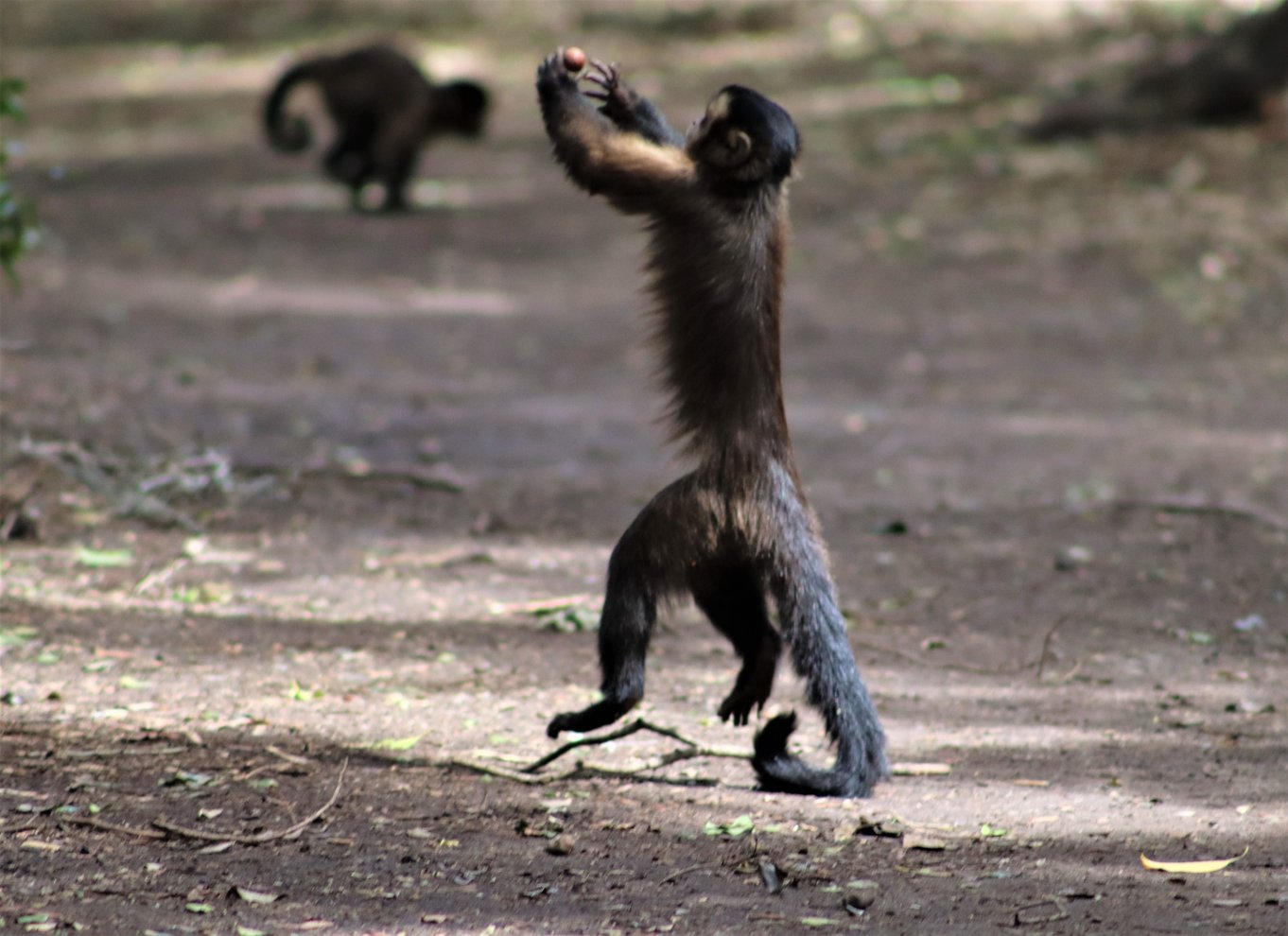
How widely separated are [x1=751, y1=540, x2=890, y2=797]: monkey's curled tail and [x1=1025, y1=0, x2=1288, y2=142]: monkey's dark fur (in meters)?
11.2

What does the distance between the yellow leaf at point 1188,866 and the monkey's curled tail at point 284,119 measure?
11150 mm

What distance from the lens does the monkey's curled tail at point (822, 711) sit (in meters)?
4.34

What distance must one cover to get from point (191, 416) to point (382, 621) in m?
3.29

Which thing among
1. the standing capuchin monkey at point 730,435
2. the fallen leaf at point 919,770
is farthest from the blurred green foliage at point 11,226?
the fallen leaf at point 919,770

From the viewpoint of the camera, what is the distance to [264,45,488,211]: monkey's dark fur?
44.7 ft

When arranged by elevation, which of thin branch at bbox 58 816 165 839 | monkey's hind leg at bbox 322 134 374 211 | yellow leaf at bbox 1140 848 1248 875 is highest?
monkey's hind leg at bbox 322 134 374 211

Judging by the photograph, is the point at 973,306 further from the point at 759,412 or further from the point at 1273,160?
the point at 759,412

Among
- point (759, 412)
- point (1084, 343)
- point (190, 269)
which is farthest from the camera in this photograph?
point (190, 269)

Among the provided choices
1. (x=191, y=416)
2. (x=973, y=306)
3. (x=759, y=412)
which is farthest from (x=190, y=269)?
(x=759, y=412)

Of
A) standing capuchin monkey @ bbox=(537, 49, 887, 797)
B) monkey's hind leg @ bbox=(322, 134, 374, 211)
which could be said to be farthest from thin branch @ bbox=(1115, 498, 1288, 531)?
monkey's hind leg @ bbox=(322, 134, 374, 211)

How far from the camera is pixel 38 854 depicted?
3.66 m

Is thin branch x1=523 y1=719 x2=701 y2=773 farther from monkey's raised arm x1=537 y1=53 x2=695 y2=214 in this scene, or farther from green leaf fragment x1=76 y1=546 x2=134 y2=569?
green leaf fragment x1=76 y1=546 x2=134 y2=569

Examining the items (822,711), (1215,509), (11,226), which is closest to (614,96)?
(822,711)

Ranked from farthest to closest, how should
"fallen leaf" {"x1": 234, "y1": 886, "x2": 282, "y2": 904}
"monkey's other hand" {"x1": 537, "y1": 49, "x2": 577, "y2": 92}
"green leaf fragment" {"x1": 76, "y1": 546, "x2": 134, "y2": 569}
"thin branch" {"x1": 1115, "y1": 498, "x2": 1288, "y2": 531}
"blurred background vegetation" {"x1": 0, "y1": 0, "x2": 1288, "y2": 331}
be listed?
"blurred background vegetation" {"x1": 0, "y1": 0, "x2": 1288, "y2": 331}, "thin branch" {"x1": 1115, "y1": 498, "x2": 1288, "y2": 531}, "green leaf fragment" {"x1": 76, "y1": 546, "x2": 134, "y2": 569}, "monkey's other hand" {"x1": 537, "y1": 49, "x2": 577, "y2": 92}, "fallen leaf" {"x1": 234, "y1": 886, "x2": 282, "y2": 904}
